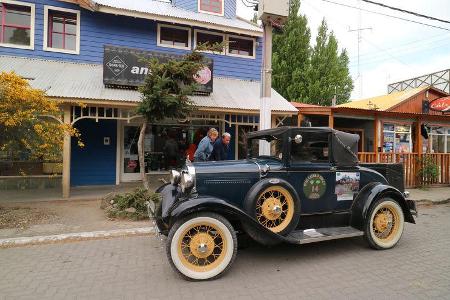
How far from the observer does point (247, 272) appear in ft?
13.3

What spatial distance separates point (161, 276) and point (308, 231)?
216 cm

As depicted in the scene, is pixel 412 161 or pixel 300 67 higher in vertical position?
pixel 300 67

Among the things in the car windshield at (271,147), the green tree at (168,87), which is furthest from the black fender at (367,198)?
the green tree at (168,87)

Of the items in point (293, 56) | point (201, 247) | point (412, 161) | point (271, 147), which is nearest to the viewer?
point (201, 247)

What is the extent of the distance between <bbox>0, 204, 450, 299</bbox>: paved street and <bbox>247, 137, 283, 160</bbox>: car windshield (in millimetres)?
1486

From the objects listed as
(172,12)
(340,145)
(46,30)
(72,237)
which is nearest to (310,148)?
(340,145)

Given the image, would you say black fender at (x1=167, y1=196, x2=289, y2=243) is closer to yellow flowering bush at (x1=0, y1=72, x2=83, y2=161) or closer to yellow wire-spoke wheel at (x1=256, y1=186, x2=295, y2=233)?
yellow wire-spoke wheel at (x1=256, y1=186, x2=295, y2=233)

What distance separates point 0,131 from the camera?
639 centimetres

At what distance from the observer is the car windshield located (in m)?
4.71

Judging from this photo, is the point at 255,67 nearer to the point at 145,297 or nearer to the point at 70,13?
the point at 70,13

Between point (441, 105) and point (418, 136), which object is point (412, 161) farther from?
point (441, 105)

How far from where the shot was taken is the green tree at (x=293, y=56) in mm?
21453

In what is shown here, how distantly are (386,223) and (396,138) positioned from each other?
8.87m

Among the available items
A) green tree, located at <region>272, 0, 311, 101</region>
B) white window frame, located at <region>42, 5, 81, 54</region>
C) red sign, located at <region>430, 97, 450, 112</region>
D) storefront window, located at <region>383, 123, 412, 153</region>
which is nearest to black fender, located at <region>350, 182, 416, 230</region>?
storefront window, located at <region>383, 123, 412, 153</region>
